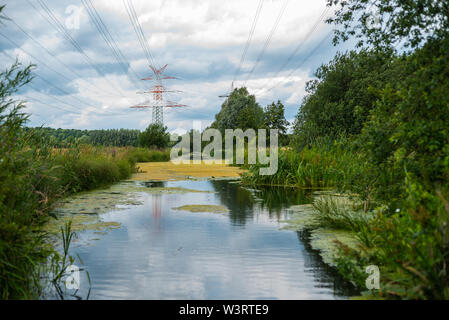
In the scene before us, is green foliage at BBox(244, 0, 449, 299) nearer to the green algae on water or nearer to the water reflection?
the water reflection

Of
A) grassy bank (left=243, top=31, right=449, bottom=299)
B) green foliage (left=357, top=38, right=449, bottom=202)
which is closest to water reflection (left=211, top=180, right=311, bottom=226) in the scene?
grassy bank (left=243, top=31, right=449, bottom=299)

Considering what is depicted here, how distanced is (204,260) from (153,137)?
28.1 meters

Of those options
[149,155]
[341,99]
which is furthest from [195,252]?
[149,155]

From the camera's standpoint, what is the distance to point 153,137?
32062 mm

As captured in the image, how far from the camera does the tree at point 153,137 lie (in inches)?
1254

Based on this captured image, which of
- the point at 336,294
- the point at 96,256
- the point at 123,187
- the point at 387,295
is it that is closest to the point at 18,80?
the point at 96,256

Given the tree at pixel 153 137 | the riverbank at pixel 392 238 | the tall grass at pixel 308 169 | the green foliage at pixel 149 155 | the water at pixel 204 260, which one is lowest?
the water at pixel 204 260

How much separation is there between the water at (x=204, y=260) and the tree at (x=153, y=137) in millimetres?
24526

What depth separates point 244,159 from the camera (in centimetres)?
1998

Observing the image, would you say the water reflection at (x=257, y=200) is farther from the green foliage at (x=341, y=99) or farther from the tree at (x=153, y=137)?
the tree at (x=153, y=137)

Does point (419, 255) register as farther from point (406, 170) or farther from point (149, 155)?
point (149, 155)

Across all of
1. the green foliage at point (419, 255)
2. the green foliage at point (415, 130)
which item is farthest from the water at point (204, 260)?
the green foliage at point (415, 130)

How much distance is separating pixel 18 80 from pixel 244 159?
16.2 metres
